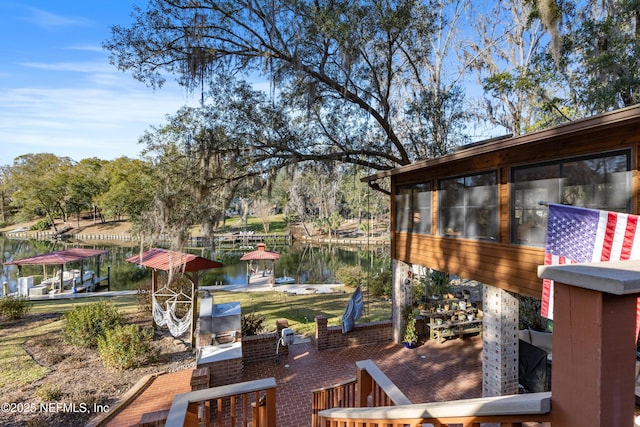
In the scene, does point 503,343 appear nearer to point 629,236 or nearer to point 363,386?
point 629,236

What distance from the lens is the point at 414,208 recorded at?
23.9ft

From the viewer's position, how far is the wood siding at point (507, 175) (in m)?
3.53

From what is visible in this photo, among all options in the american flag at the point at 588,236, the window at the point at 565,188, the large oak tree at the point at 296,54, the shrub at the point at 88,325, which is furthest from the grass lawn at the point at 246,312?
the american flag at the point at 588,236

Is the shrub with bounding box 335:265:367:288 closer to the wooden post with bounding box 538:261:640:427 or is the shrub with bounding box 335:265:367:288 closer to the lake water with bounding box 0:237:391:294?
the lake water with bounding box 0:237:391:294

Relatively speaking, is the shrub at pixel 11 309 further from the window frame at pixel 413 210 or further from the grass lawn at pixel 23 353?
the window frame at pixel 413 210

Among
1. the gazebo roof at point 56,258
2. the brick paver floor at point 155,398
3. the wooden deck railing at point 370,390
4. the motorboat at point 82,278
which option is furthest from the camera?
the motorboat at point 82,278

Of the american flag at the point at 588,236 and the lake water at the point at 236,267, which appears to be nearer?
the american flag at the point at 588,236

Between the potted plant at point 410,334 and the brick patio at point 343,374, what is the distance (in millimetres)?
161

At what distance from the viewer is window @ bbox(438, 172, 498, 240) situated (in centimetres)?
518

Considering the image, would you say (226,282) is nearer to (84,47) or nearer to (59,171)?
(84,47)

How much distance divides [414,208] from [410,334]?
125 inches

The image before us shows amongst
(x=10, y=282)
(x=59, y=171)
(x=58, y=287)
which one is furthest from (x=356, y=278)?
(x=59, y=171)

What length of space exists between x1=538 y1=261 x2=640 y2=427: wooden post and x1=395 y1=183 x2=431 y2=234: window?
20.0 feet

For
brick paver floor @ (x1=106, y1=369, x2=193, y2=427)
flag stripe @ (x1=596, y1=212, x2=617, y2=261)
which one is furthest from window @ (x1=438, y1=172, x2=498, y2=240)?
brick paver floor @ (x1=106, y1=369, x2=193, y2=427)
